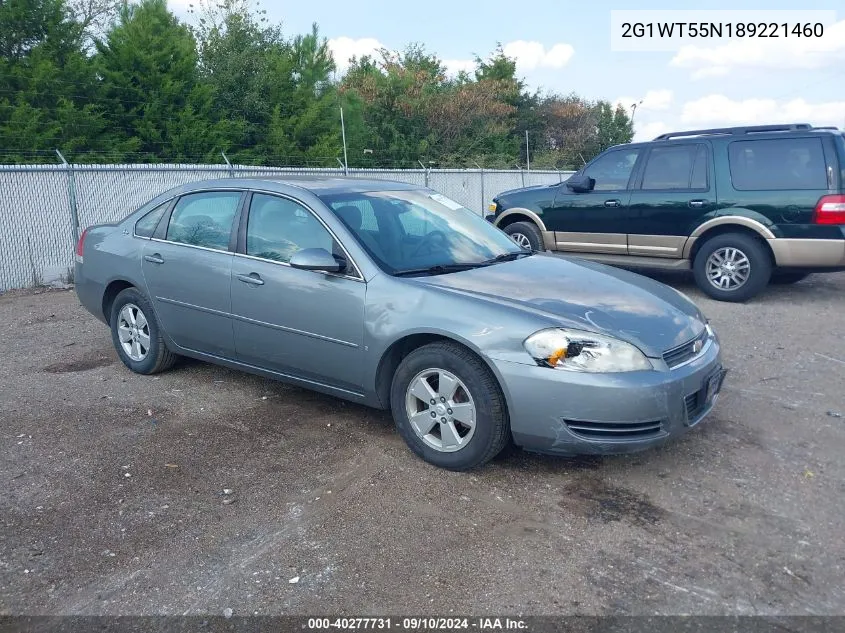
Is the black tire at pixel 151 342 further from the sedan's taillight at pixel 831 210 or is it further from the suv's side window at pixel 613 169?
the sedan's taillight at pixel 831 210

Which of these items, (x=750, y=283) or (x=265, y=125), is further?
(x=265, y=125)

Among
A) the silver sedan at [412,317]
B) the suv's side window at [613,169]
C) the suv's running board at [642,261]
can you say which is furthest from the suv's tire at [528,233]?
the silver sedan at [412,317]

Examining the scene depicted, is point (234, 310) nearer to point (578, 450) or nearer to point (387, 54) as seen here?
point (578, 450)

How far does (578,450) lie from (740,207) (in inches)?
228

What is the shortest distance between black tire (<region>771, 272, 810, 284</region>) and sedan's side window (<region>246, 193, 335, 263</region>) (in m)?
7.09

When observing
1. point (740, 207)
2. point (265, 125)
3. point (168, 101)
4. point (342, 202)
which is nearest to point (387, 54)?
point (265, 125)

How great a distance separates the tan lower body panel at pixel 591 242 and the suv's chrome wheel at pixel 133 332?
5.97 m

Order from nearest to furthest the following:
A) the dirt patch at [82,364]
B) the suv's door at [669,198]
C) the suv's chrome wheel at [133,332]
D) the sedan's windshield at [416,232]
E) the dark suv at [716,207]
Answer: the sedan's windshield at [416,232] → the suv's chrome wheel at [133,332] → the dirt patch at [82,364] → the dark suv at [716,207] → the suv's door at [669,198]

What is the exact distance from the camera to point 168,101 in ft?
62.2

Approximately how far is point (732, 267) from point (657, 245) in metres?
0.92

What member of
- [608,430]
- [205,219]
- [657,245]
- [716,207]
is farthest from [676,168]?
[608,430]

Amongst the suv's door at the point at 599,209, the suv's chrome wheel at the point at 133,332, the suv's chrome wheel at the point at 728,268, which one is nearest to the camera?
the suv's chrome wheel at the point at 133,332

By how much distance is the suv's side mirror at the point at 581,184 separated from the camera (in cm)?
A: 960

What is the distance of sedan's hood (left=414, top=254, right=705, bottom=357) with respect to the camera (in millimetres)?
3953
